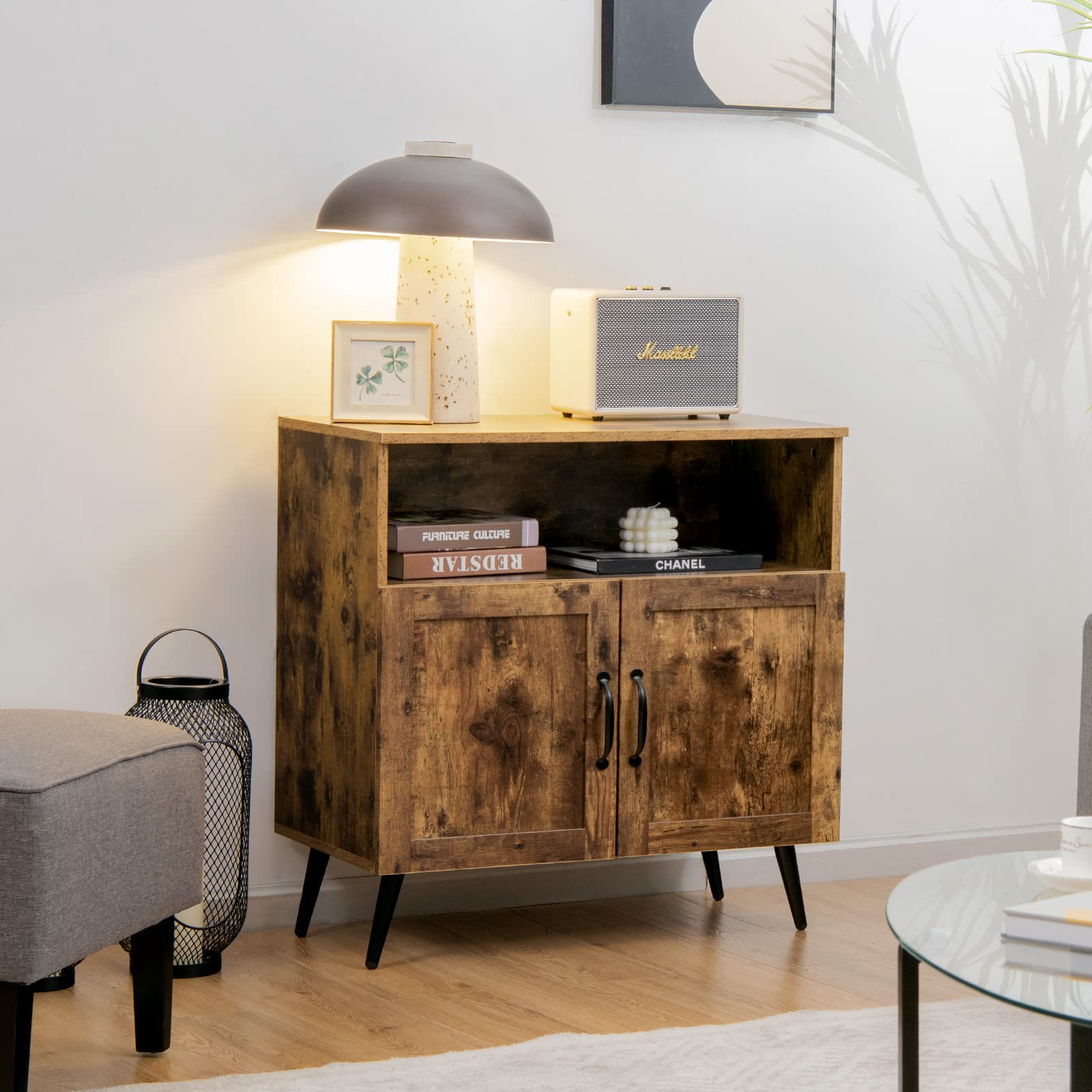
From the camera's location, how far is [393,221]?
271 cm

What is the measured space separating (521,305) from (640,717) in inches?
32.7

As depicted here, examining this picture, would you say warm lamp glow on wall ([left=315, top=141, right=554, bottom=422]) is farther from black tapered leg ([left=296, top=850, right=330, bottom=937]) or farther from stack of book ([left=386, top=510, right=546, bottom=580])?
black tapered leg ([left=296, top=850, right=330, bottom=937])

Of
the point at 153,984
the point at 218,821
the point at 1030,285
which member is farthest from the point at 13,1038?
the point at 1030,285

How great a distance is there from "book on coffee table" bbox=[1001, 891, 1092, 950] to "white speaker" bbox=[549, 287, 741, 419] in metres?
1.38

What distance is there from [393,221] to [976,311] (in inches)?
54.1

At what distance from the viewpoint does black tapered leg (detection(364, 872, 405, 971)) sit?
278cm

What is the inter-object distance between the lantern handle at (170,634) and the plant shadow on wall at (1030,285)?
1.57 meters

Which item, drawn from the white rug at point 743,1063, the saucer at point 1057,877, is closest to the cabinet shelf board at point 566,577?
the white rug at point 743,1063

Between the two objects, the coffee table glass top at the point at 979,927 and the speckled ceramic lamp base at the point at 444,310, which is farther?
the speckled ceramic lamp base at the point at 444,310

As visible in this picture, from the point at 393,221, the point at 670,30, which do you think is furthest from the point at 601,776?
the point at 670,30

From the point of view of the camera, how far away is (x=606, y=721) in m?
2.80

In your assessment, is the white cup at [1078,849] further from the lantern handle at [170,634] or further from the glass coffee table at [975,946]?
the lantern handle at [170,634]

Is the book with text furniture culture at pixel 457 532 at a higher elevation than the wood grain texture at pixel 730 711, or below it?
higher

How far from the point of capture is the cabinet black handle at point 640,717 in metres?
2.81
